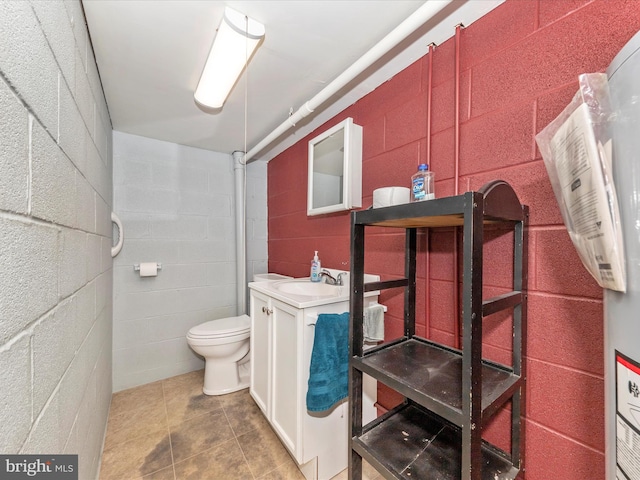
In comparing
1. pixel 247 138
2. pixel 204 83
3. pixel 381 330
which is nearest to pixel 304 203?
pixel 247 138

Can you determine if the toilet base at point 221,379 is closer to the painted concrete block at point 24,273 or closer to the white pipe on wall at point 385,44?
the painted concrete block at point 24,273

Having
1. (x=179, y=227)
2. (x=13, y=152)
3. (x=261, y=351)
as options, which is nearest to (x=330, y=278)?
(x=261, y=351)

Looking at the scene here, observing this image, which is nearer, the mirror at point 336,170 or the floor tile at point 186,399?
the mirror at point 336,170

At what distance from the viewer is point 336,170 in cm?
163

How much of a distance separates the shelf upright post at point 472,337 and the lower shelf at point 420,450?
8.0 inches

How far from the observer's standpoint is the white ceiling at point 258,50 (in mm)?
998

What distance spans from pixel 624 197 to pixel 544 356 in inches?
24.8

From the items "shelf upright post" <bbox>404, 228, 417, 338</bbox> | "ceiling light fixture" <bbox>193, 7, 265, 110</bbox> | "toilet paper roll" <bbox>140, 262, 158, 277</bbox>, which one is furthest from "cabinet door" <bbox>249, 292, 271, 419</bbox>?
→ "ceiling light fixture" <bbox>193, 7, 265, 110</bbox>

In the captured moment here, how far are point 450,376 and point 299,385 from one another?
2.16ft

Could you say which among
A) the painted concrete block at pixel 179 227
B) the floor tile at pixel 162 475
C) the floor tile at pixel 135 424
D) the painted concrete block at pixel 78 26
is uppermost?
the painted concrete block at pixel 78 26

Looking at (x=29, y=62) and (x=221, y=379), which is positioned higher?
(x=29, y=62)

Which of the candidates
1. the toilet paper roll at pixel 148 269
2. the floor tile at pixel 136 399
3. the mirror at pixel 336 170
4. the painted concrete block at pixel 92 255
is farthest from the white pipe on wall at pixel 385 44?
the floor tile at pixel 136 399

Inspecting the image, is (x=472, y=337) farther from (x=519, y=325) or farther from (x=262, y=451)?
(x=262, y=451)

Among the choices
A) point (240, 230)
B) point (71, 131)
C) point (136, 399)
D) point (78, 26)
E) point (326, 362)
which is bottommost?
point (136, 399)
